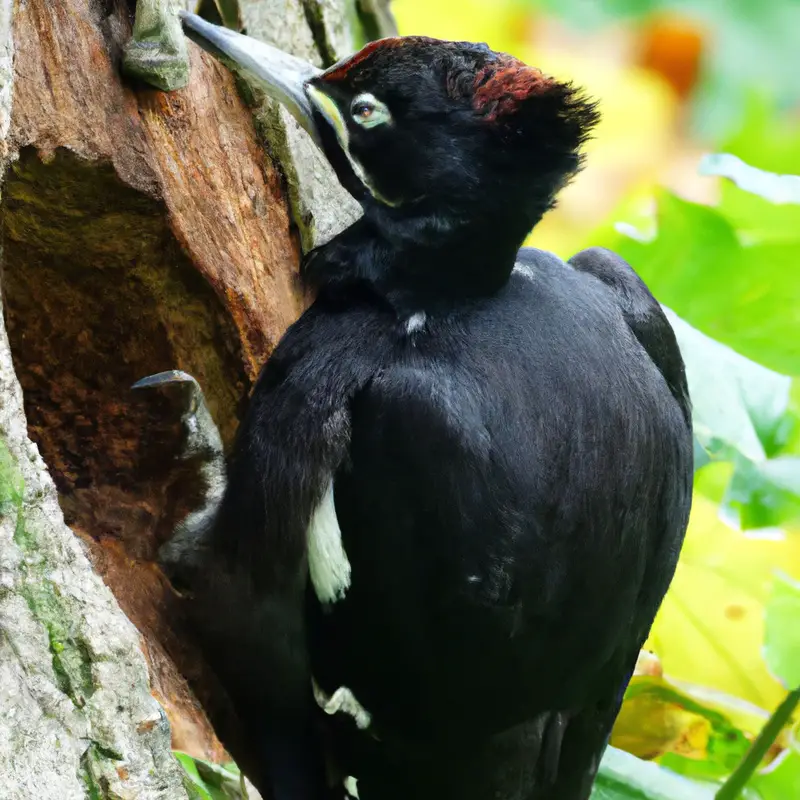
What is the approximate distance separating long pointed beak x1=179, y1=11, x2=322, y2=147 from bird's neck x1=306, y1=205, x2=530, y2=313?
0.60ft

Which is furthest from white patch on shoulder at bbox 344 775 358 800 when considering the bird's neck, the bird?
the bird's neck

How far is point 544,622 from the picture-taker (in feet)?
4.41

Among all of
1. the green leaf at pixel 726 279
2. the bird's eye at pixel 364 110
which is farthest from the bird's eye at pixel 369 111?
the green leaf at pixel 726 279

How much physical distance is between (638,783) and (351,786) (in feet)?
1.40

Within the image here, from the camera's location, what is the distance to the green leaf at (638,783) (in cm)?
156

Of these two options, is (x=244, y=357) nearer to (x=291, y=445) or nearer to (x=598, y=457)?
(x=291, y=445)

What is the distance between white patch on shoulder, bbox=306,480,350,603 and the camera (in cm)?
135

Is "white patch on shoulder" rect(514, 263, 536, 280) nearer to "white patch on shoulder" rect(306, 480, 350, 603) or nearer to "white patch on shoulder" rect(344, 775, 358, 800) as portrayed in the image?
"white patch on shoulder" rect(306, 480, 350, 603)

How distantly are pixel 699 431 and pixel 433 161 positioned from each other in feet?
1.95

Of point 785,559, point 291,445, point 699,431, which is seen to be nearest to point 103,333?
point 291,445

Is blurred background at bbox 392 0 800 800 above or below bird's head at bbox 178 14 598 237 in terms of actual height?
below

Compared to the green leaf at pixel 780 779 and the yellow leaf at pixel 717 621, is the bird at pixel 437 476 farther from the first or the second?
the yellow leaf at pixel 717 621

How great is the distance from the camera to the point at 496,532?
129 cm

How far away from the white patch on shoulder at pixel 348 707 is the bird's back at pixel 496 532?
0.04 feet
